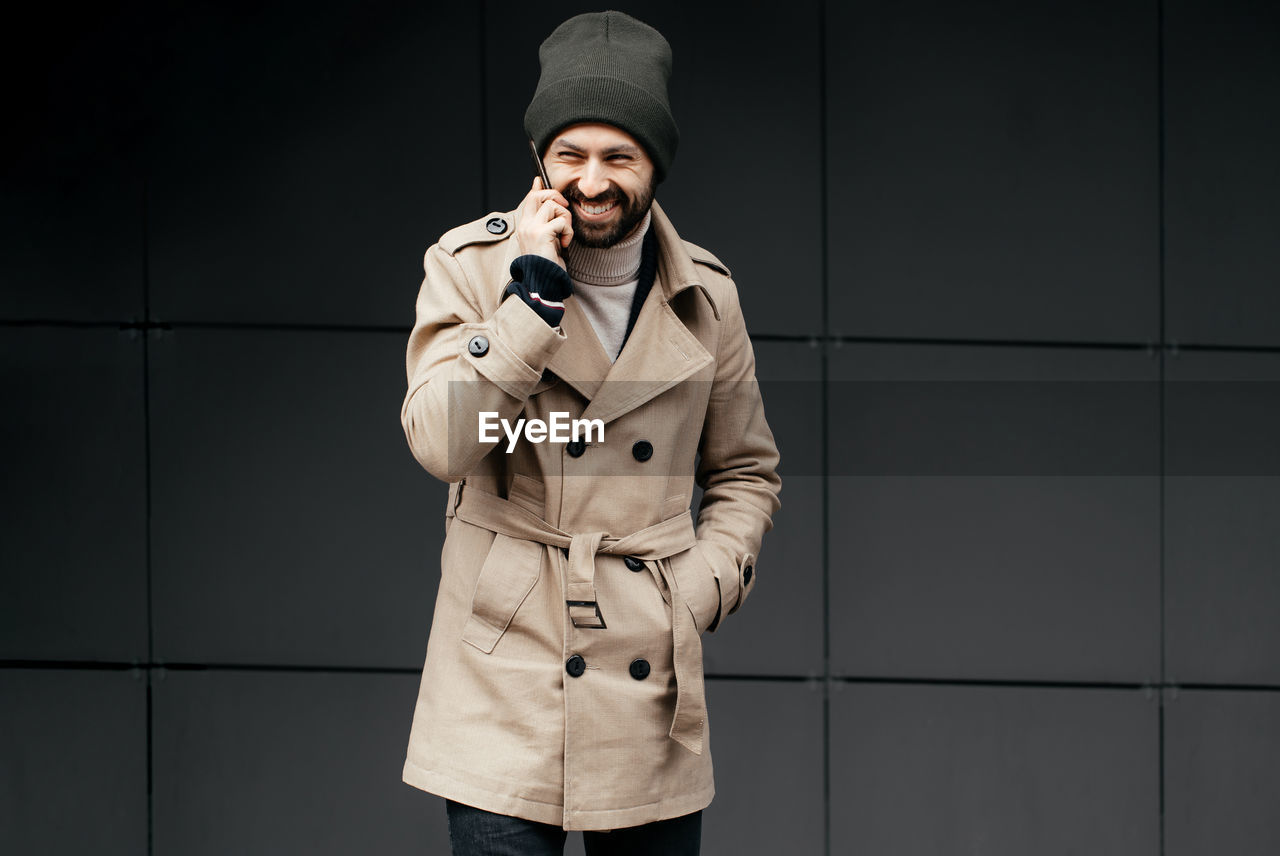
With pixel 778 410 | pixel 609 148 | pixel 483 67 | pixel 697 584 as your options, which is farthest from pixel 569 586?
pixel 483 67

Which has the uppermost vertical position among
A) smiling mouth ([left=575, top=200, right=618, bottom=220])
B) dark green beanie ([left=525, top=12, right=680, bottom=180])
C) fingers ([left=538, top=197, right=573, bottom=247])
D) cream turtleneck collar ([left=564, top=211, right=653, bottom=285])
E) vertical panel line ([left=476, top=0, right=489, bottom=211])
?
vertical panel line ([left=476, top=0, right=489, bottom=211])

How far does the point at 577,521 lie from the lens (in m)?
2.08

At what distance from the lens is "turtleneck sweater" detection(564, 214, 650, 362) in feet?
7.04

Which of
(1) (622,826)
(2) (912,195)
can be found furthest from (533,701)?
(2) (912,195)

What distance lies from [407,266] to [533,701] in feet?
6.60

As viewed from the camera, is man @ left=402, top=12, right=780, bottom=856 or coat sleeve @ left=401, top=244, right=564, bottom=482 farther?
man @ left=402, top=12, right=780, bottom=856

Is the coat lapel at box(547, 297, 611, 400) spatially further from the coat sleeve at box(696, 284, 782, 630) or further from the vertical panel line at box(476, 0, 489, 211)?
the vertical panel line at box(476, 0, 489, 211)

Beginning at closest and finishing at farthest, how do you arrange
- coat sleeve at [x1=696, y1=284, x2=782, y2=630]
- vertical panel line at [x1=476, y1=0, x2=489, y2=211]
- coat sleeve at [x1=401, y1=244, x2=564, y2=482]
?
coat sleeve at [x1=401, y1=244, x2=564, y2=482]
coat sleeve at [x1=696, y1=284, x2=782, y2=630]
vertical panel line at [x1=476, y1=0, x2=489, y2=211]

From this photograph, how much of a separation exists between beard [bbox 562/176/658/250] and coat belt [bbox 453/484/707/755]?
0.50 metres

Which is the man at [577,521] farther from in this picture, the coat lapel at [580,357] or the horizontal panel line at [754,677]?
the horizontal panel line at [754,677]

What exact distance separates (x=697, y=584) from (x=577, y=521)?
0.27 meters

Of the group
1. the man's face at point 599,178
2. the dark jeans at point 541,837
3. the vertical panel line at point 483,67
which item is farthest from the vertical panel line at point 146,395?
the man's face at point 599,178

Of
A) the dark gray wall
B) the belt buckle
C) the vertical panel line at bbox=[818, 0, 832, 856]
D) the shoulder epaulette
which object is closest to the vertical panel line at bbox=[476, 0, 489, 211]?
the dark gray wall

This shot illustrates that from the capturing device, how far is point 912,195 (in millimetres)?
3715
